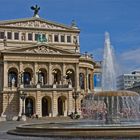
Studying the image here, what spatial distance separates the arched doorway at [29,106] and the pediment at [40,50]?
9652mm

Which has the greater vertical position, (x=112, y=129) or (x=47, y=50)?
(x=47, y=50)

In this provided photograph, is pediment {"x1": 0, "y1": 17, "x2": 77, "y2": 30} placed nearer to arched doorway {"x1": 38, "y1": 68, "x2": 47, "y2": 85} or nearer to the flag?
the flag

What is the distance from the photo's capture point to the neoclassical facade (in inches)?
2940

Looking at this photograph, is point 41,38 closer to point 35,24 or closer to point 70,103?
point 35,24

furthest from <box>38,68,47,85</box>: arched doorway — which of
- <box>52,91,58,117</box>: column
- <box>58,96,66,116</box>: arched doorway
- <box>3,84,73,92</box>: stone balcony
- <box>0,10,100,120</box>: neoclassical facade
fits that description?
<box>52,91,58,117</box>: column

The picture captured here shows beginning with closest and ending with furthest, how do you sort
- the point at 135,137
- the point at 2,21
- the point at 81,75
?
the point at 135,137, the point at 2,21, the point at 81,75

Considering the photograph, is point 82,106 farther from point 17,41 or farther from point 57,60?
point 17,41

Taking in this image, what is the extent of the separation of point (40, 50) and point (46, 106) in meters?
11.7

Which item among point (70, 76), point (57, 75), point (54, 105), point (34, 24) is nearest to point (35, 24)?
point (34, 24)

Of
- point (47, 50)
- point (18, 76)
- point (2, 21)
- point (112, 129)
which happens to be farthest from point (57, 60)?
point (112, 129)

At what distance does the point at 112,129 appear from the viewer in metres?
21.4

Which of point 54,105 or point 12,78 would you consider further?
point 12,78

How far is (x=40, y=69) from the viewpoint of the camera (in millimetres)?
79562

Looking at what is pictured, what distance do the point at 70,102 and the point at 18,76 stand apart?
1194 centimetres
